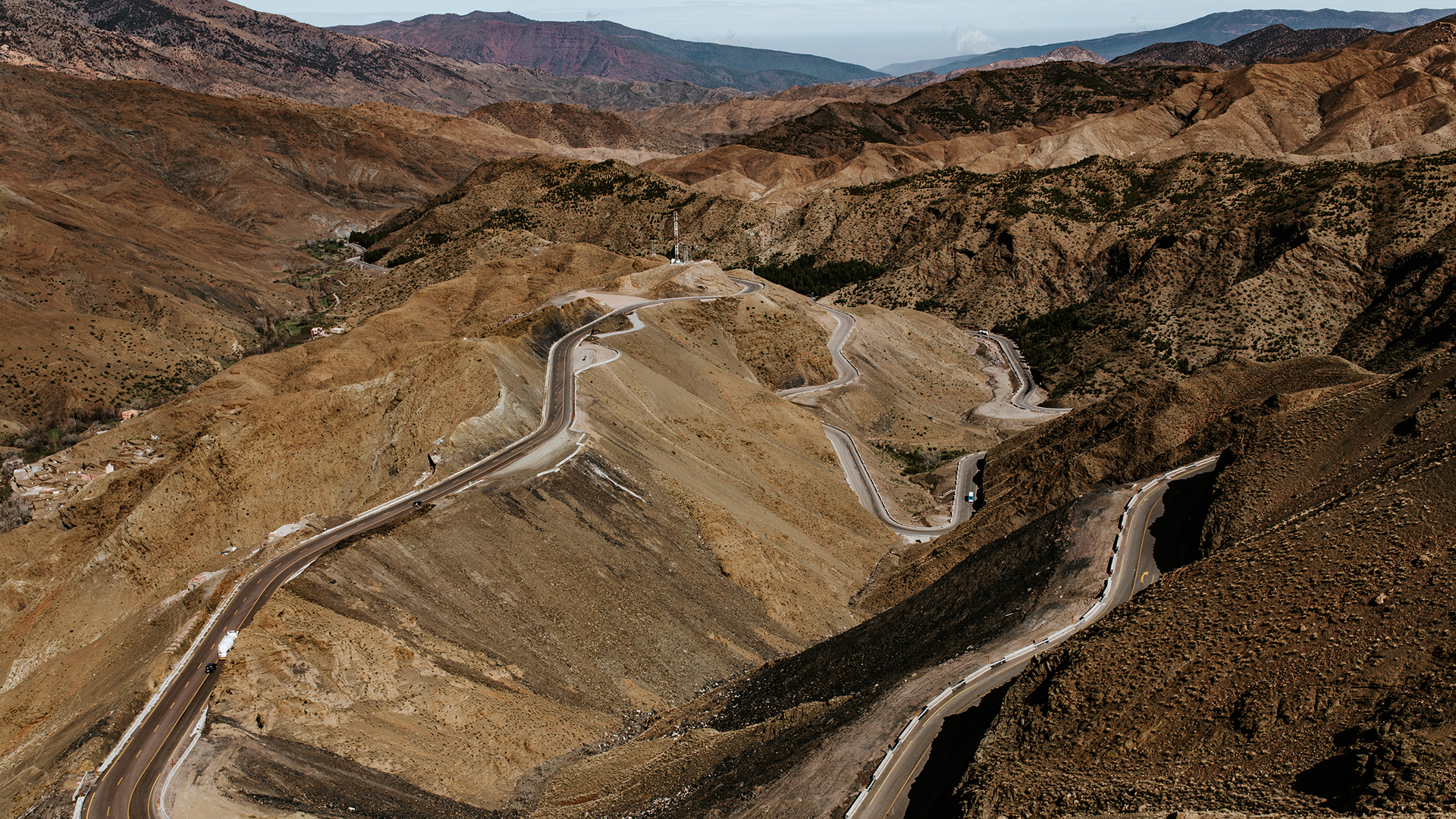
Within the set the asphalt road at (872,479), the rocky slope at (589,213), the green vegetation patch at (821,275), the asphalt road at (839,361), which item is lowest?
the asphalt road at (872,479)

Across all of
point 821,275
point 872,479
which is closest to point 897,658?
point 872,479

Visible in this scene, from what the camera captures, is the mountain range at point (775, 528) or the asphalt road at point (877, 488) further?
the asphalt road at point (877, 488)

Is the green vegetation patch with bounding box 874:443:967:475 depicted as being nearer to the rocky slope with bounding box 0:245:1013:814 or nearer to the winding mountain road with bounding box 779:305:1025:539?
the winding mountain road with bounding box 779:305:1025:539

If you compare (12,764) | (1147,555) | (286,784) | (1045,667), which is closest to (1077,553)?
(1147,555)

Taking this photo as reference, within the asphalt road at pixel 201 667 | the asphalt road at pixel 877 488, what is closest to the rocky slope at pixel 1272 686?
the asphalt road at pixel 201 667

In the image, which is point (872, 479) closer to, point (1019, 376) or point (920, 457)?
point (920, 457)

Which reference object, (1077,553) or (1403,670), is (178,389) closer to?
(1077,553)

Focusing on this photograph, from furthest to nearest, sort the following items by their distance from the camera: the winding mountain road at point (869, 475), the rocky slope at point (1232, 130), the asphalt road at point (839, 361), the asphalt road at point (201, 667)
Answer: the rocky slope at point (1232, 130) < the asphalt road at point (839, 361) < the winding mountain road at point (869, 475) < the asphalt road at point (201, 667)

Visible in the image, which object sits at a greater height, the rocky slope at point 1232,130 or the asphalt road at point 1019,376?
the rocky slope at point 1232,130

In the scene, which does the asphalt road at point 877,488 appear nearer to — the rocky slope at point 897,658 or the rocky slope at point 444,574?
the rocky slope at point 444,574
